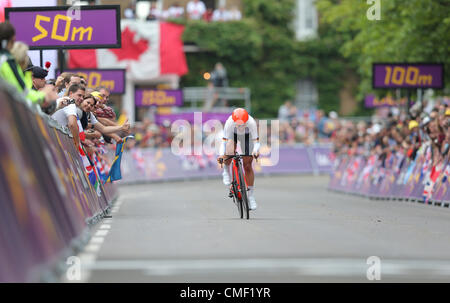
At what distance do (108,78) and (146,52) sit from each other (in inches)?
789

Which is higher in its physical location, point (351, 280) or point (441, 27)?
point (441, 27)

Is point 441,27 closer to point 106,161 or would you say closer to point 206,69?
point 106,161

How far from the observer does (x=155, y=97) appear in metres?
38.6

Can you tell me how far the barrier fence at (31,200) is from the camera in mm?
7398

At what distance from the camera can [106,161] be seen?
23.5 m

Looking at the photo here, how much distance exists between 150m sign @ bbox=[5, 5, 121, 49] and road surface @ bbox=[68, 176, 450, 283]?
10.5 feet

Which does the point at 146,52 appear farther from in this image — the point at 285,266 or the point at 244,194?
the point at 285,266

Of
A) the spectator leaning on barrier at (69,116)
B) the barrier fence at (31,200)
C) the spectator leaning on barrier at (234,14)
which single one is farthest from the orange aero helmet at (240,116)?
the spectator leaning on barrier at (234,14)

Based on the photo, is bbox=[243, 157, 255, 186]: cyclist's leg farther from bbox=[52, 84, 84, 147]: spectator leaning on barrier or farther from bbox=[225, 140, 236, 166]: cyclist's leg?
bbox=[52, 84, 84, 147]: spectator leaning on barrier

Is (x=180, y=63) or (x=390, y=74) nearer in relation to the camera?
(x=390, y=74)

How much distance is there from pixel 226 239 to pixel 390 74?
1517cm

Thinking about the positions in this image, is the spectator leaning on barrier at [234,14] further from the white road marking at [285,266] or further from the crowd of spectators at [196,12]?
the white road marking at [285,266]

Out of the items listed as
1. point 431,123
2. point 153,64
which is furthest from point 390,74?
point 153,64
